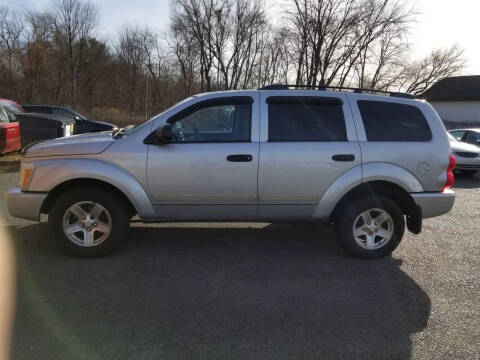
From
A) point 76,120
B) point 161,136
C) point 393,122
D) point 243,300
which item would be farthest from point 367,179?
point 76,120

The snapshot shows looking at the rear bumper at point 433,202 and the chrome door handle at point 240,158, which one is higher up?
the chrome door handle at point 240,158

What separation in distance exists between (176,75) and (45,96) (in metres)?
15.4

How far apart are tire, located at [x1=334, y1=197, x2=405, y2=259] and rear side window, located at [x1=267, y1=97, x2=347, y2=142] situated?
84 centimetres

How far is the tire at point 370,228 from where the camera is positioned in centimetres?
432

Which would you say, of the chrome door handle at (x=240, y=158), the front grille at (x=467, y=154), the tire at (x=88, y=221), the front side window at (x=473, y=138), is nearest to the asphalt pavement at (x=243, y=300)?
the tire at (x=88, y=221)

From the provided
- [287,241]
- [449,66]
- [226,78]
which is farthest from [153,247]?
[449,66]

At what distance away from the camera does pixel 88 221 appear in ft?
13.9

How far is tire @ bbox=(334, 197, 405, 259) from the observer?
14.2ft

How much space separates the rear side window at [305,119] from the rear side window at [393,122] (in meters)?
0.32

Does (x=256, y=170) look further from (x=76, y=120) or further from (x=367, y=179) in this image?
(x=76, y=120)

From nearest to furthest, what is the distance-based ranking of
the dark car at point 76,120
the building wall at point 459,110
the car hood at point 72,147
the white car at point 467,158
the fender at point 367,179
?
the car hood at point 72,147
the fender at point 367,179
the white car at point 467,158
the dark car at point 76,120
the building wall at point 459,110

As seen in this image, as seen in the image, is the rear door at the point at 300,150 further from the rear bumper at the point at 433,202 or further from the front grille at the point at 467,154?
the front grille at the point at 467,154

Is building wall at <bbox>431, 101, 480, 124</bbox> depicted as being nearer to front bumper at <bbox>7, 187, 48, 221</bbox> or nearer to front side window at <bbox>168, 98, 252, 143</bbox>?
front side window at <bbox>168, 98, 252, 143</bbox>

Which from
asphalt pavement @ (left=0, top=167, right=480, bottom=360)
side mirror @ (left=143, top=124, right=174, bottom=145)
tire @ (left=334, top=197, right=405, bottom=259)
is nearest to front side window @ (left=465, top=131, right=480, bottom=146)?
asphalt pavement @ (left=0, top=167, right=480, bottom=360)
